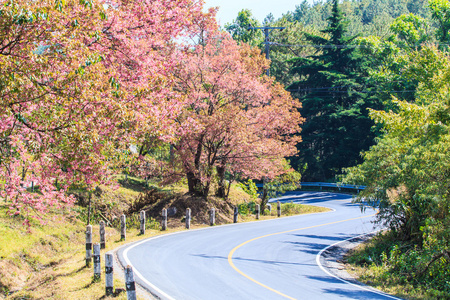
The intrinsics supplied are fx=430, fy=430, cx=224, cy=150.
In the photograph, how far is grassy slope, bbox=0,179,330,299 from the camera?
1090 centimetres

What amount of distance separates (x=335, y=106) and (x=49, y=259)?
40.3 metres

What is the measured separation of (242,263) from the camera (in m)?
13.4

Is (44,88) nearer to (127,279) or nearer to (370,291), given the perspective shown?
(127,279)

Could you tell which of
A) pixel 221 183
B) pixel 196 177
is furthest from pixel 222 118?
pixel 221 183

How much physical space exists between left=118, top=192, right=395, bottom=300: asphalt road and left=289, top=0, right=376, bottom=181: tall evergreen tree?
28155mm

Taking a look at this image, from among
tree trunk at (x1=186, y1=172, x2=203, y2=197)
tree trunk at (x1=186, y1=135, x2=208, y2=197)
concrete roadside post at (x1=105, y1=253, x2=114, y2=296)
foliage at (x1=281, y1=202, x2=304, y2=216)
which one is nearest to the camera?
concrete roadside post at (x1=105, y1=253, x2=114, y2=296)

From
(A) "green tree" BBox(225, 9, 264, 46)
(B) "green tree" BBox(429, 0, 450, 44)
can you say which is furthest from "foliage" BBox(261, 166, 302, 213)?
(A) "green tree" BBox(225, 9, 264, 46)

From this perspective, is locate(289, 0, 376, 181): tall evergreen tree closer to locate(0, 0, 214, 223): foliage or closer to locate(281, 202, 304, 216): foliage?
locate(281, 202, 304, 216): foliage

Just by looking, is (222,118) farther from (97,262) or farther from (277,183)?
(97,262)

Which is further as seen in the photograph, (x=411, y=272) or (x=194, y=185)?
(x=194, y=185)

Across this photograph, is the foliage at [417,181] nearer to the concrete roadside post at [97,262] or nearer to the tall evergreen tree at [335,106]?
the concrete roadside post at [97,262]

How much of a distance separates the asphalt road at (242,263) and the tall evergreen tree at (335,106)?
92.4 ft

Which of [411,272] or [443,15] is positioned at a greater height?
[443,15]

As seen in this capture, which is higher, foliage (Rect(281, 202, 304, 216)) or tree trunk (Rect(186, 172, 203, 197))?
tree trunk (Rect(186, 172, 203, 197))
